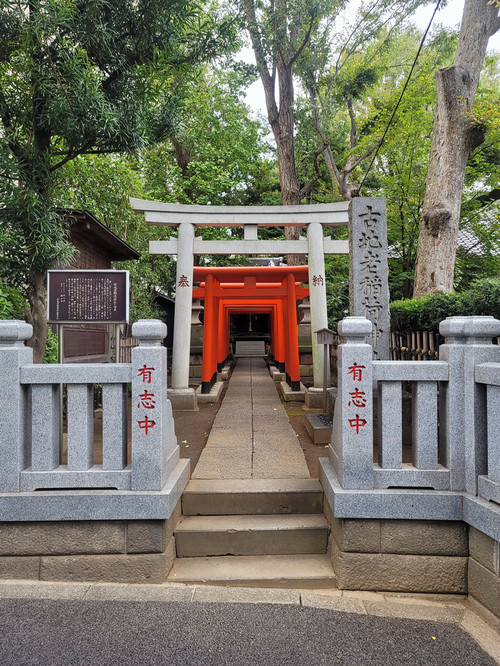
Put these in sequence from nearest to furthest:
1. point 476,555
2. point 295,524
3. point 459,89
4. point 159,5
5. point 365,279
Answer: point 476,555 < point 295,524 < point 159,5 < point 365,279 < point 459,89

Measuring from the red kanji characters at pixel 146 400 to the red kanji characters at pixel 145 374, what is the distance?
3.7 inches

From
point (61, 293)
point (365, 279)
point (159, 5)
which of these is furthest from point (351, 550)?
point (159, 5)

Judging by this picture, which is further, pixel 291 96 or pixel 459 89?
pixel 291 96

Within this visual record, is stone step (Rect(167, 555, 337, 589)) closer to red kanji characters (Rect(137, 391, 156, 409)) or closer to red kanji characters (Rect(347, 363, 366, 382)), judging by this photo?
red kanji characters (Rect(137, 391, 156, 409))

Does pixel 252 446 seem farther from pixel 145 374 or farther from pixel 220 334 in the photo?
pixel 220 334

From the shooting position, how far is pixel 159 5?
16.6ft

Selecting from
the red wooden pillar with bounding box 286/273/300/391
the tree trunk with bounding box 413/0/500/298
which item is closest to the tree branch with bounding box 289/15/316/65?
the tree trunk with bounding box 413/0/500/298

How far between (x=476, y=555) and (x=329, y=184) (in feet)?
52.9

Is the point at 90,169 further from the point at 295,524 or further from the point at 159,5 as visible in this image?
the point at 295,524

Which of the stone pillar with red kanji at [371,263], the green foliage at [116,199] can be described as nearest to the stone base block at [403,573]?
the stone pillar with red kanji at [371,263]

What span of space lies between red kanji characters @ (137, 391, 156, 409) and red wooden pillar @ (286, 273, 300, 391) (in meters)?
6.05

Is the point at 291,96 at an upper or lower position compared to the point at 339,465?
upper

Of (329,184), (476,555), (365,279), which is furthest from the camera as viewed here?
(329,184)

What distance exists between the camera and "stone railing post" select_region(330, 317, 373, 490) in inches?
113
